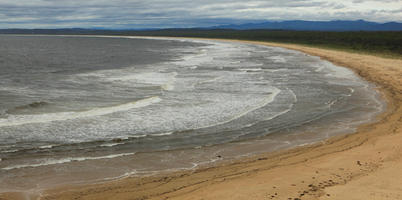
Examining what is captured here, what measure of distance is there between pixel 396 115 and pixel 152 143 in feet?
32.3

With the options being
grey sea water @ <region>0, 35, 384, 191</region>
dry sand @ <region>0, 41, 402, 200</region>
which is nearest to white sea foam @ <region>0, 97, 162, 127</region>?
grey sea water @ <region>0, 35, 384, 191</region>

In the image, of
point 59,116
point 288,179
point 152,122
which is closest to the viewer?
point 288,179

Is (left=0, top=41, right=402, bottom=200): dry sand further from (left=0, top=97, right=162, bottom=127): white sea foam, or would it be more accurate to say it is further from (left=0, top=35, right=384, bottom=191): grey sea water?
(left=0, top=97, right=162, bottom=127): white sea foam

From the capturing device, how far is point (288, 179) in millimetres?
8062

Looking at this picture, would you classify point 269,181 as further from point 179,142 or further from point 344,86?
point 344,86

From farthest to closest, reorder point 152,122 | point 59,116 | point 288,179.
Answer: point 59,116, point 152,122, point 288,179

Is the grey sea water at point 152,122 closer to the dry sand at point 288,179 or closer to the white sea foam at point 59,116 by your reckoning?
the white sea foam at point 59,116

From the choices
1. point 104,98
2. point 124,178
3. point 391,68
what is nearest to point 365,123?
point 124,178

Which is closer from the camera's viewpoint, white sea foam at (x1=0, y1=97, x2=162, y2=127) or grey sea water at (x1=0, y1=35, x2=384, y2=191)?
grey sea water at (x1=0, y1=35, x2=384, y2=191)

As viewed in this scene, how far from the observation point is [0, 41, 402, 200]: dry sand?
729 centimetres

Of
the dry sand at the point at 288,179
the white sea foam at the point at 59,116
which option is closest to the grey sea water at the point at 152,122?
the white sea foam at the point at 59,116

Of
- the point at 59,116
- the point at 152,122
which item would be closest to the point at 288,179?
the point at 152,122

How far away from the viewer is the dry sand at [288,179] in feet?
23.9

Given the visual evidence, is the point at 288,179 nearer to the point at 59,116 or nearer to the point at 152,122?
the point at 152,122
